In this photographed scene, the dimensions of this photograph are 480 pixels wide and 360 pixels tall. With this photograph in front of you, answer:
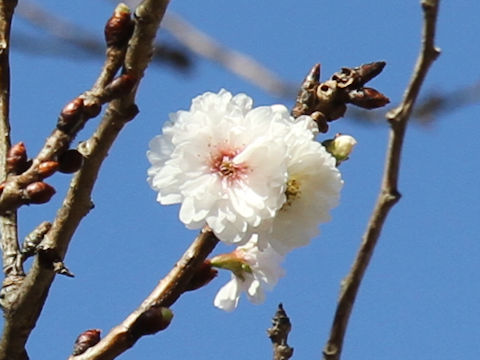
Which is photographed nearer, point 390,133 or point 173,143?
point 390,133

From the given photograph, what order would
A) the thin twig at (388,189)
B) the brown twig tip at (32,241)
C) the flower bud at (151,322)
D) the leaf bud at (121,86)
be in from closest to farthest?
the thin twig at (388,189) < the leaf bud at (121,86) < the flower bud at (151,322) < the brown twig tip at (32,241)

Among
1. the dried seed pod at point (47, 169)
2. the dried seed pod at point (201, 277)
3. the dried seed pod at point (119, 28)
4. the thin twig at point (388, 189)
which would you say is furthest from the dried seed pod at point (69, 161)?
the thin twig at point (388, 189)

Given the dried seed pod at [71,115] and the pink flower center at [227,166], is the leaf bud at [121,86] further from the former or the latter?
the pink flower center at [227,166]

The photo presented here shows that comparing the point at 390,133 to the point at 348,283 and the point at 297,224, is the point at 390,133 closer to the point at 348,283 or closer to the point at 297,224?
the point at 348,283

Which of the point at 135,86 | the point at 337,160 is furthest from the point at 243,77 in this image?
the point at 135,86

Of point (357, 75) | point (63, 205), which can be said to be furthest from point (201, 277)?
point (357, 75)

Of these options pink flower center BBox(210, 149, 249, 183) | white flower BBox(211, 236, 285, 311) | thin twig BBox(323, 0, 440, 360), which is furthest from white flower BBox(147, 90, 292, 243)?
thin twig BBox(323, 0, 440, 360)

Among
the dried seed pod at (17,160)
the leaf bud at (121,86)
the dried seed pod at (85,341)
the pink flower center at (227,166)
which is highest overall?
the pink flower center at (227,166)
